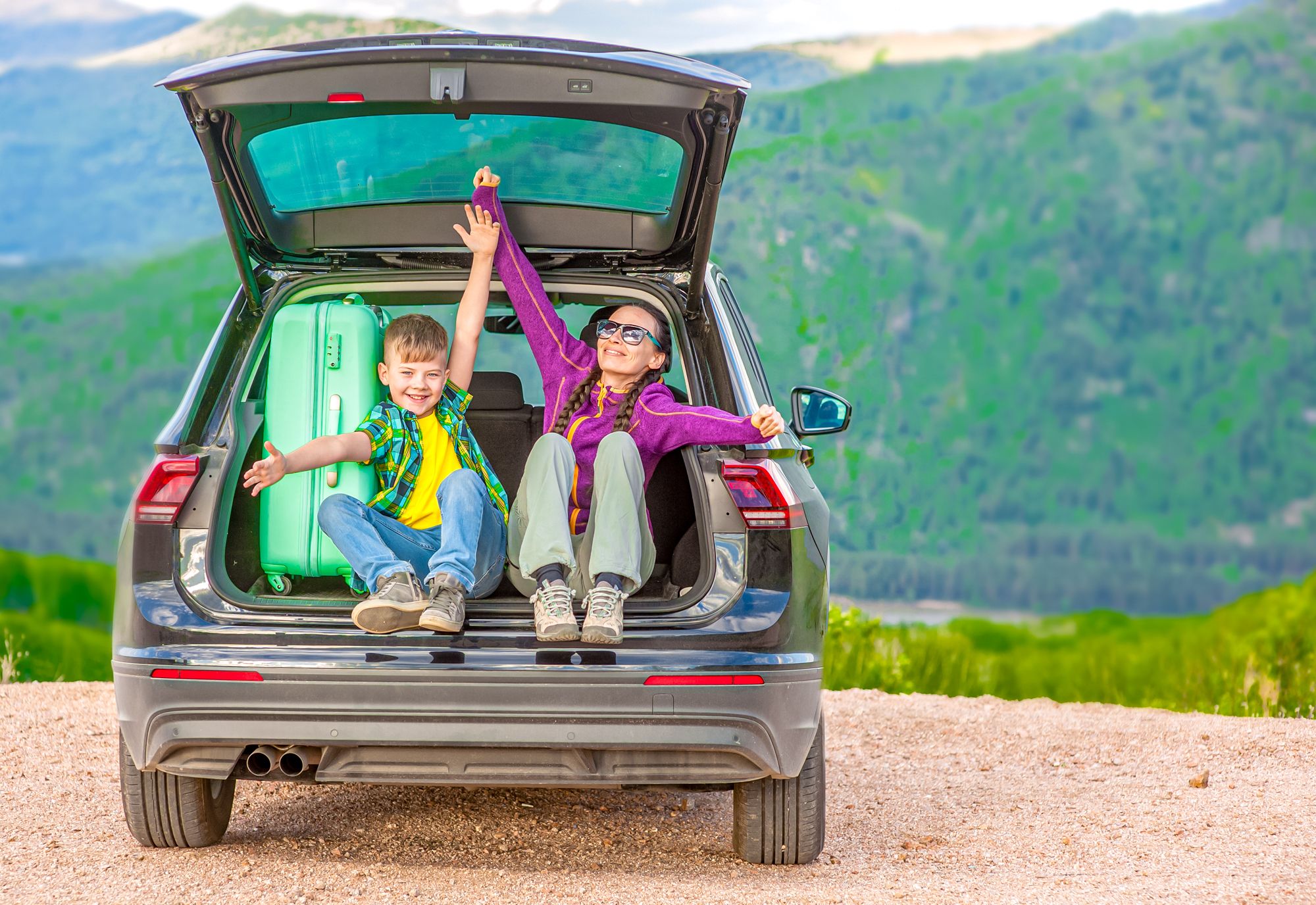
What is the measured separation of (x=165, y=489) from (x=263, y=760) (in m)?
0.72

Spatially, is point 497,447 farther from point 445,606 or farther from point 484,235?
point 445,606

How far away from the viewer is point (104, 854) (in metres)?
3.87

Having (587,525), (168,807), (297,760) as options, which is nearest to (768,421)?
(587,525)

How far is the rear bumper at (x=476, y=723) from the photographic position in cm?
322

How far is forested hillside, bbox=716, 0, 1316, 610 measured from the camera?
165 feet

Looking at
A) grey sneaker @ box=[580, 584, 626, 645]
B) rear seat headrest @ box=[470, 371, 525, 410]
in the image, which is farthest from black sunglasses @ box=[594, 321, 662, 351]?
grey sneaker @ box=[580, 584, 626, 645]

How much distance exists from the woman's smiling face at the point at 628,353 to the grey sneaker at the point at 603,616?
86cm

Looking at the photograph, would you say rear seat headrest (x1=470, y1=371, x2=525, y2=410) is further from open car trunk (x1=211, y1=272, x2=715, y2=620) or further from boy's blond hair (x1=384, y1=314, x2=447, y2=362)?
boy's blond hair (x1=384, y1=314, x2=447, y2=362)

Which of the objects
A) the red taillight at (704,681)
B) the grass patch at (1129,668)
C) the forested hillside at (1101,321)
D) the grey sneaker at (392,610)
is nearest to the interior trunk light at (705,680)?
the red taillight at (704,681)

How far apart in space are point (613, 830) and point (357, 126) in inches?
92.7

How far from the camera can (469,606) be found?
3516mm

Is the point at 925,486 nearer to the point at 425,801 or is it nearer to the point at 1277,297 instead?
the point at 1277,297

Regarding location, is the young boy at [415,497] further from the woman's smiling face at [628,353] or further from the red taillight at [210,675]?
the woman's smiling face at [628,353]

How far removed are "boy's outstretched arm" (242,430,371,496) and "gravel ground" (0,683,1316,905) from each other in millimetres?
1042
